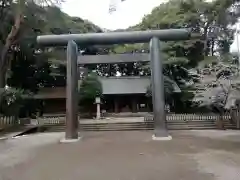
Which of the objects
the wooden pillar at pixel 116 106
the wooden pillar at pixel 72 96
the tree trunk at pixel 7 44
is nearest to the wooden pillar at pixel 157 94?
the wooden pillar at pixel 72 96

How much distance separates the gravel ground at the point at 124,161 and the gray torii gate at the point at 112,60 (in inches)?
56.3

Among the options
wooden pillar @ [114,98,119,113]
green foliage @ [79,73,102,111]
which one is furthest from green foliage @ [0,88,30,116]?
wooden pillar @ [114,98,119,113]

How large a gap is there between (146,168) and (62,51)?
23.5 meters

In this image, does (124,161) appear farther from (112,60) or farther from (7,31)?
(7,31)

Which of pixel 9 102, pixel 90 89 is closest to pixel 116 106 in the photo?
pixel 90 89

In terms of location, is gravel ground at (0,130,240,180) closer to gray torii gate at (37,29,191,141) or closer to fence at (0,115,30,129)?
gray torii gate at (37,29,191,141)

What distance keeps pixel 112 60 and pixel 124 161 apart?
255 inches

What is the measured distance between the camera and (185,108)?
29.6 m

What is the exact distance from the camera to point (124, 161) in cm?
740

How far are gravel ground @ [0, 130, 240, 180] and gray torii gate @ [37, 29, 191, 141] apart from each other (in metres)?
1.43

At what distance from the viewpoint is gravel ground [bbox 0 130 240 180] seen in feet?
19.5

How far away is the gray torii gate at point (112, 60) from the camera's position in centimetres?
1188

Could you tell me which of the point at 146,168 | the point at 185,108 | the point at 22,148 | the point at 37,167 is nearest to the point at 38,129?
the point at 22,148

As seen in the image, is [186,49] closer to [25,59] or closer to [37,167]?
[25,59]
